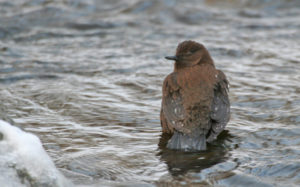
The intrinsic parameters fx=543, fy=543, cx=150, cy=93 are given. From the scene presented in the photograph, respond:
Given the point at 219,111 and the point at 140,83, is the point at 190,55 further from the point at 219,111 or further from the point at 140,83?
the point at 140,83

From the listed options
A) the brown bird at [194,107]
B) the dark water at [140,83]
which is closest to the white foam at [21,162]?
the dark water at [140,83]

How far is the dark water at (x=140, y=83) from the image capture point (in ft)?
14.9

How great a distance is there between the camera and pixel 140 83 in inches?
294

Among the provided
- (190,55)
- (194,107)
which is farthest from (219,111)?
(190,55)

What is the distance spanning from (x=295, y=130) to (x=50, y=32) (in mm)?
6540

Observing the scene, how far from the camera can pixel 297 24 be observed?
11.0m

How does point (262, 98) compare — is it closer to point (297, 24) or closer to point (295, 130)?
point (295, 130)

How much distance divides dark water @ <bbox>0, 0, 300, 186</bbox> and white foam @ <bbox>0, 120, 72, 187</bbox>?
494mm

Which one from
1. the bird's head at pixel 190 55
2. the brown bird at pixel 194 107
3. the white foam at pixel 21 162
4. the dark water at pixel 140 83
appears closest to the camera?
the white foam at pixel 21 162

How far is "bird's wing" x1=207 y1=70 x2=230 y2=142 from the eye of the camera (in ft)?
17.2

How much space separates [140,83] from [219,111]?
7.73 feet

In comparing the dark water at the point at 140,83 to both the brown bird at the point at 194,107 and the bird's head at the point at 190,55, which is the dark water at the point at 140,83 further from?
the bird's head at the point at 190,55

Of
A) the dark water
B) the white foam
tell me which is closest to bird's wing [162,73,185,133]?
the dark water

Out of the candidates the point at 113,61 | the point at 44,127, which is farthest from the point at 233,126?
the point at 113,61
